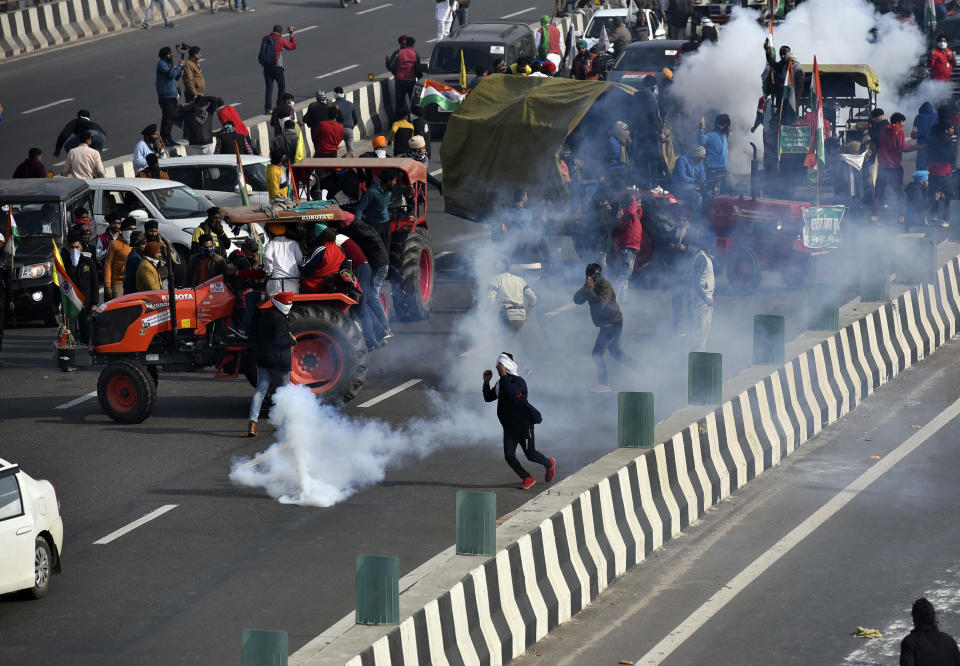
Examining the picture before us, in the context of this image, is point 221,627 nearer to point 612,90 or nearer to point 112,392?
point 112,392

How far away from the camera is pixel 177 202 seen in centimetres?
2317

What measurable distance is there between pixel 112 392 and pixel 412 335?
455 cm

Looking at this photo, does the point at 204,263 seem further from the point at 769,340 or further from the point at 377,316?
the point at 769,340

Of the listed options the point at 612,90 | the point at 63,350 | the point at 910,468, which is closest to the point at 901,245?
the point at 612,90

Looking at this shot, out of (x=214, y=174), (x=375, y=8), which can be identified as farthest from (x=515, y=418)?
(x=375, y=8)

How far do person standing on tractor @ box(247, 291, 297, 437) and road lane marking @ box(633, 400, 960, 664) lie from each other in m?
5.03

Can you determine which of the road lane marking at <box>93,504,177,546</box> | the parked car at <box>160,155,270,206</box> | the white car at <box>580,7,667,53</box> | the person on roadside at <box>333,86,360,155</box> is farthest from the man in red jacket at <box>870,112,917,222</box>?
the road lane marking at <box>93,504,177,546</box>

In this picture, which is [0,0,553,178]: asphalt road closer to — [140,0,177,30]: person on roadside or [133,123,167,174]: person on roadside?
[140,0,177,30]: person on roadside

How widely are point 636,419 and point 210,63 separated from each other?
2674 cm

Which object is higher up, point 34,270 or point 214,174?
point 214,174

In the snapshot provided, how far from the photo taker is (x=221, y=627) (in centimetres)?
1105

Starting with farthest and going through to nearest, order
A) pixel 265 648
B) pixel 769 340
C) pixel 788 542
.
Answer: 1. pixel 769 340
2. pixel 788 542
3. pixel 265 648

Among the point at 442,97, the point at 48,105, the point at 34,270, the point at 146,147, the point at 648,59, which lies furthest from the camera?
the point at 48,105

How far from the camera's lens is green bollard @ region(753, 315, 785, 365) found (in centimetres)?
1595
